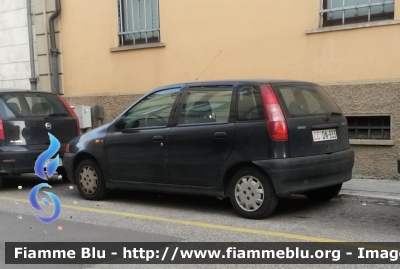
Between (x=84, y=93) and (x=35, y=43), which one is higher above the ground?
(x=35, y=43)

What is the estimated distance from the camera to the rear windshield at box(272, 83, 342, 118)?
5.65m

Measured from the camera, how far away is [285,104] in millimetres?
5617

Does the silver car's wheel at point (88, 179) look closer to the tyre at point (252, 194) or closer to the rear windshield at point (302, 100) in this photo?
the tyre at point (252, 194)

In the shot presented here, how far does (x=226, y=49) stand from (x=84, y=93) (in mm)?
3991

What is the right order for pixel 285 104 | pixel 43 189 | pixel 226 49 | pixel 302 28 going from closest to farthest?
pixel 285 104, pixel 43 189, pixel 302 28, pixel 226 49

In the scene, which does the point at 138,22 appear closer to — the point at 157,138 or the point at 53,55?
the point at 53,55

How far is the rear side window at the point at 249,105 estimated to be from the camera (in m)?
5.62

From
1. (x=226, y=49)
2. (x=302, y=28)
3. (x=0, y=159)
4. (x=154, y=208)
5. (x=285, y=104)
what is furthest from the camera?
(x=226, y=49)

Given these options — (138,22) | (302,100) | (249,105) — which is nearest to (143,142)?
(249,105)

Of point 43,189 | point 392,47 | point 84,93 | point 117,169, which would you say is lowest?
point 43,189

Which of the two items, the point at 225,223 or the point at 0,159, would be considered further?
the point at 0,159

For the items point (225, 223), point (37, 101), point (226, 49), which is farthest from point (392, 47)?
point (37, 101)

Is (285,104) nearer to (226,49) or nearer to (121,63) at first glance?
(226,49)

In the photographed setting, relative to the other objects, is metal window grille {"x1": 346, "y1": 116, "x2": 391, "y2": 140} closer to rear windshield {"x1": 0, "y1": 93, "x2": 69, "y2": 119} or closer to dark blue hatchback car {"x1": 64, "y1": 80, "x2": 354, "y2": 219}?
dark blue hatchback car {"x1": 64, "y1": 80, "x2": 354, "y2": 219}
